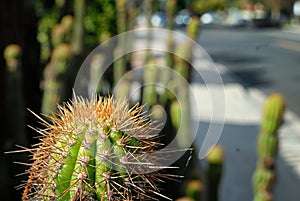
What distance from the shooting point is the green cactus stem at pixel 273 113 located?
425 centimetres

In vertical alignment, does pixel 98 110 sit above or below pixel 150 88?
below

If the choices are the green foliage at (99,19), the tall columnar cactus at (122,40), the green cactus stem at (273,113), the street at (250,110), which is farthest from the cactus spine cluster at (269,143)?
the green foliage at (99,19)

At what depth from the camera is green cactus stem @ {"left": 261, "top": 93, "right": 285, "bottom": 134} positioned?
4250mm

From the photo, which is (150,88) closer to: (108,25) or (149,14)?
(149,14)

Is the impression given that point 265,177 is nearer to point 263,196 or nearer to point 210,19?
point 263,196

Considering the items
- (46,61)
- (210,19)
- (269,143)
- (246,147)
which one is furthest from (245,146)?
(210,19)

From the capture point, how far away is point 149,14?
30.1 feet

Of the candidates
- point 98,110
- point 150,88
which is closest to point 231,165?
point 150,88

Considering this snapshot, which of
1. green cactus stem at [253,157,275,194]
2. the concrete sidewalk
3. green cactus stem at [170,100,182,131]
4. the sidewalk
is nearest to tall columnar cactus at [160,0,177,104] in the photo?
the concrete sidewalk

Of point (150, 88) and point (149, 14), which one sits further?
point (149, 14)

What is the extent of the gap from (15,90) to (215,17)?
210 ft

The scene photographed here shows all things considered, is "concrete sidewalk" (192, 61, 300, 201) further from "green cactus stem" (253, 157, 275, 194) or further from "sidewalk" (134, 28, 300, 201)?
"green cactus stem" (253, 157, 275, 194)

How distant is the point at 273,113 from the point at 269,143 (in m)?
0.32

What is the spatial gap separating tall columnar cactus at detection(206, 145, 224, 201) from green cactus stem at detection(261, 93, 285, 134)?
0.57 m
